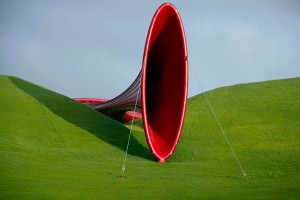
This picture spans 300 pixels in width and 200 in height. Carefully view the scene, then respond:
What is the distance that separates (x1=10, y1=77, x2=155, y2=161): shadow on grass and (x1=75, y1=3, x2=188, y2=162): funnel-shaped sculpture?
1317mm

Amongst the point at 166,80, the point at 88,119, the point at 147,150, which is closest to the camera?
the point at 166,80

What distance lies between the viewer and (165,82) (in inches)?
764

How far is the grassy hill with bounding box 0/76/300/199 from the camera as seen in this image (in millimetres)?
11859

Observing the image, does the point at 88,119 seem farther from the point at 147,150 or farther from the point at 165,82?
the point at 165,82

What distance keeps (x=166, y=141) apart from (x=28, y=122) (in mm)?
7974

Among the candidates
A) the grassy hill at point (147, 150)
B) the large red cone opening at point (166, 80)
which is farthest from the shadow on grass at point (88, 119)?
the large red cone opening at point (166, 80)

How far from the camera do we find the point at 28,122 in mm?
21312

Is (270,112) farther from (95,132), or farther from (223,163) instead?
(95,132)

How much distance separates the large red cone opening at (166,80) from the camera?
17.6 meters

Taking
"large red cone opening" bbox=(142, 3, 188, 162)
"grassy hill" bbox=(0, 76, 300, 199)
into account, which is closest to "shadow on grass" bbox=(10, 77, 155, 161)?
"grassy hill" bbox=(0, 76, 300, 199)

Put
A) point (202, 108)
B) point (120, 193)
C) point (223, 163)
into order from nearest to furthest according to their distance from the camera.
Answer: point (120, 193) < point (223, 163) < point (202, 108)

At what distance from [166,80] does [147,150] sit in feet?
11.6

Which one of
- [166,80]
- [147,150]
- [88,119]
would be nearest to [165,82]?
[166,80]

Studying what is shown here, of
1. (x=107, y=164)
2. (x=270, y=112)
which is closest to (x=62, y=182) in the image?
(x=107, y=164)
